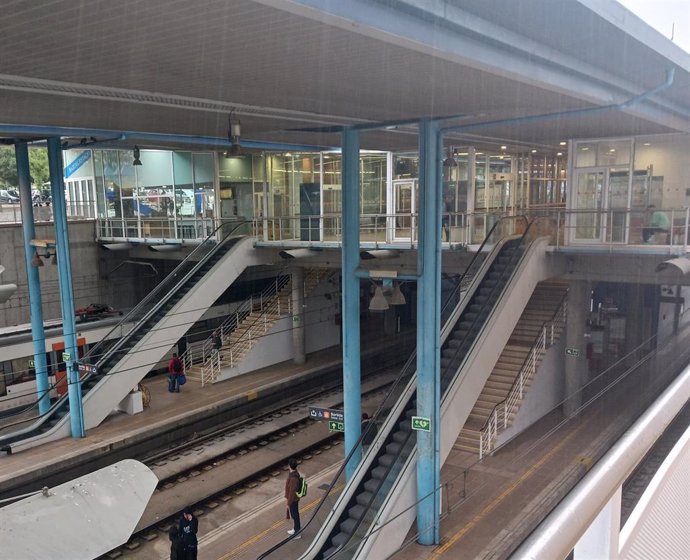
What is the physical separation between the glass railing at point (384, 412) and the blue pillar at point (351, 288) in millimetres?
250

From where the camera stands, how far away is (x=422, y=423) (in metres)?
8.20

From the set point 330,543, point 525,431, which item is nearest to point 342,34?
point 330,543

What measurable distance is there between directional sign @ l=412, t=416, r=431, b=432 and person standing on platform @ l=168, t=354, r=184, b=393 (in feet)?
28.8

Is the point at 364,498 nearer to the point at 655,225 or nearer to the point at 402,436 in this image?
the point at 402,436

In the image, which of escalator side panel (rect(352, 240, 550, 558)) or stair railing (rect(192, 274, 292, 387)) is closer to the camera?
escalator side panel (rect(352, 240, 550, 558))

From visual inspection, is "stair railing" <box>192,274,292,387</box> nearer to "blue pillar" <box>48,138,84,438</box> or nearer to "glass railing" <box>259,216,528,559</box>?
"blue pillar" <box>48,138,84,438</box>

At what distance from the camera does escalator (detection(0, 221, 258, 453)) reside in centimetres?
1236

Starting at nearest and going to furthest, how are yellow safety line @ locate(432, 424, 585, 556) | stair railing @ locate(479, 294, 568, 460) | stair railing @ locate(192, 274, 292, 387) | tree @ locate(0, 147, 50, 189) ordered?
1. yellow safety line @ locate(432, 424, 585, 556)
2. stair railing @ locate(479, 294, 568, 460)
3. stair railing @ locate(192, 274, 292, 387)
4. tree @ locate(0, 147, 50, 189)

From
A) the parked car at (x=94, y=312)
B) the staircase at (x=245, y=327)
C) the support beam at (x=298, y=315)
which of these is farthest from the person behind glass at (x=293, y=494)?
the support beam at (x=298, y=315)

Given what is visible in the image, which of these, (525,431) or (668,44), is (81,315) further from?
(668,44)

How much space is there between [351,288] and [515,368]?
5.83m

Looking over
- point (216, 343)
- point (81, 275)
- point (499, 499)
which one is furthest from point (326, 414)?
point (81, 275)

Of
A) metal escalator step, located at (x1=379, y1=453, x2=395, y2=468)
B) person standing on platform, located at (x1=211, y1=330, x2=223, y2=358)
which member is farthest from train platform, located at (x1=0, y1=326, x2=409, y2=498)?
metal escalator step, located at (x1=379, y1=453, x2=395, y2=468)

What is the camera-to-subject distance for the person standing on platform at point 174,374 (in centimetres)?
1529
